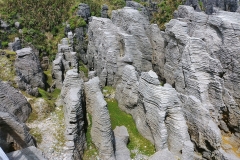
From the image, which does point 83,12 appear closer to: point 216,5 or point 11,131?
point 216,5

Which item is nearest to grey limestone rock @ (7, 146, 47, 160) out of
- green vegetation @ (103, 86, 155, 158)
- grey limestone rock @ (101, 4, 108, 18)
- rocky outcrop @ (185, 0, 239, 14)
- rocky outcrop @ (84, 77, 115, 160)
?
rocky outcrop @ (84, 77, 115, 160)

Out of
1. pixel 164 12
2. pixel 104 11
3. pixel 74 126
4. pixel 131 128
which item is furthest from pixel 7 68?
pixel 164 12

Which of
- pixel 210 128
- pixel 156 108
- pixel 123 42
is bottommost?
pixel 210 128

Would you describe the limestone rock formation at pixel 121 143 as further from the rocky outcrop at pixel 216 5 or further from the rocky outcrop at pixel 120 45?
the rocky outcrop at pixel 216 5

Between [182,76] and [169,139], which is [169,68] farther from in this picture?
[169,139]

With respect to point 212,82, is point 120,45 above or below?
above

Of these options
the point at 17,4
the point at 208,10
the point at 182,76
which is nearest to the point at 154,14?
the point at 208,10

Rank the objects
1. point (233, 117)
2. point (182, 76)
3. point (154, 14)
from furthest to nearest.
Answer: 1. point (154, 14)
2. point (182, 76)
3. point (233, 117)

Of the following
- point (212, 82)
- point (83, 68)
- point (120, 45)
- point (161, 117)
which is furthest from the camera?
point (83, 68)
